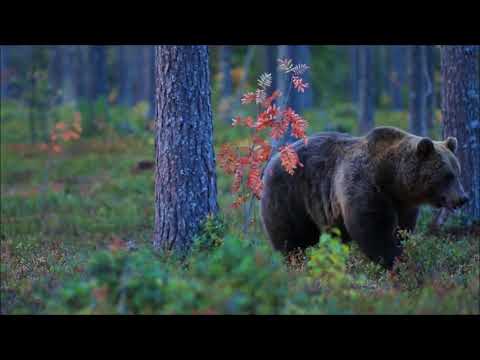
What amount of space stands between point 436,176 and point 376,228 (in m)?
0.93

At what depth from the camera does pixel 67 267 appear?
8.00m

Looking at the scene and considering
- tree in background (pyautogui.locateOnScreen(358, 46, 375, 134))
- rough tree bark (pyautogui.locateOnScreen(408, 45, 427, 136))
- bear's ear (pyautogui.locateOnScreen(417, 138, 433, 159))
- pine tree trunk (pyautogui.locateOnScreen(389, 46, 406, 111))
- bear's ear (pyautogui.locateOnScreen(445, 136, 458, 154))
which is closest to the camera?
bear's ear (pyautogui.locateOnScreen(417, 138, 433, 159))

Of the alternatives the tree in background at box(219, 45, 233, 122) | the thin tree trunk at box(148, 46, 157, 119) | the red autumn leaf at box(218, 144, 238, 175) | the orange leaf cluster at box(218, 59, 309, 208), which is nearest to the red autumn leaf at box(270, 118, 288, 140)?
the orange leaf cluster at box(218, 59, 309, 208)

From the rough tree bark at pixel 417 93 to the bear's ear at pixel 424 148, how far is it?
773 centimetres

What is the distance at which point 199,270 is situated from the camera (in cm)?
545

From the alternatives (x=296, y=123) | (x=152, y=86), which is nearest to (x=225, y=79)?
(x=152, y=86)

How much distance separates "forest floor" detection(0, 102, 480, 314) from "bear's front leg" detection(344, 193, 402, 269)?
0.59ft

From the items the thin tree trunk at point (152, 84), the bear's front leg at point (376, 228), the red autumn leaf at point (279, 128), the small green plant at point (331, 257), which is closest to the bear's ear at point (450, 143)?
the bear's front leg at point (376, 228)

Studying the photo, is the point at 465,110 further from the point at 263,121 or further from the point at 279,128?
the point at 263,121

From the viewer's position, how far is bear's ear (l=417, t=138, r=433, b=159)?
7557 millimetres

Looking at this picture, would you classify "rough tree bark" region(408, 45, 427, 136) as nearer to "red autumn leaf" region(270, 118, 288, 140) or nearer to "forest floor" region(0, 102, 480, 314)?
"forest floor" region(0, 102, 480, 314)
